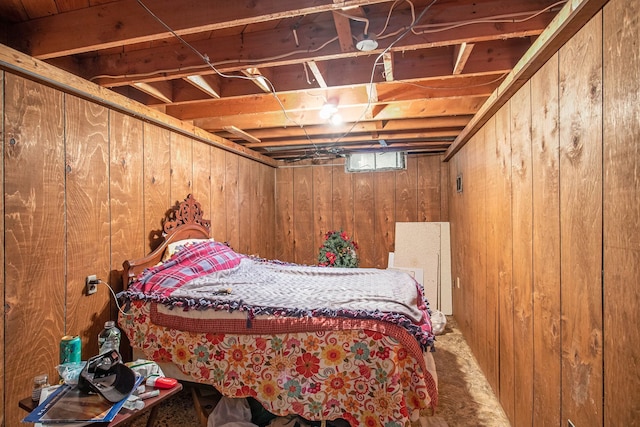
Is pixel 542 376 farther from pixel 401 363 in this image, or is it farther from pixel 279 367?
pixel 279 367

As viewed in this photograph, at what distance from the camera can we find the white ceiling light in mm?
1490

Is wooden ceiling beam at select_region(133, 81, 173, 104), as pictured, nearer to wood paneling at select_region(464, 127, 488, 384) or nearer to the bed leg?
the bed leg

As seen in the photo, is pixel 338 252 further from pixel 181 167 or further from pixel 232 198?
pixel 181 167

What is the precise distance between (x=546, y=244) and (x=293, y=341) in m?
1.32

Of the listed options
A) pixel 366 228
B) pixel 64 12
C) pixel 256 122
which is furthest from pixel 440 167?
pixel 64 12

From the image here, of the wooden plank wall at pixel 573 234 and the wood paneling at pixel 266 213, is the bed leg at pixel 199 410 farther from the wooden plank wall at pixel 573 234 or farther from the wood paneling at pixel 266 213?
the wood paneling at pixel 266 213

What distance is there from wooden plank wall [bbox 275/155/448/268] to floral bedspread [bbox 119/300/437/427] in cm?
288

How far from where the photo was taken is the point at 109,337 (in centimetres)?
185

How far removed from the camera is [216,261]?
2.61 m

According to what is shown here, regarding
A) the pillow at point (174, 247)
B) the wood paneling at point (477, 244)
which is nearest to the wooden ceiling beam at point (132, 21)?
the pillow at point (174, 247)

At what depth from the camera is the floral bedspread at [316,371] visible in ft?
5.14

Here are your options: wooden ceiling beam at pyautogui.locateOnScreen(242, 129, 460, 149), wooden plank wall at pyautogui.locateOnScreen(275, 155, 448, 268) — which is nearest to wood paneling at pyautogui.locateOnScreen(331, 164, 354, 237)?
wooden plank wall at pyautogui.locateOnScreen(275, 155, 448, 268)

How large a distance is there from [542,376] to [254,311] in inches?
57.2

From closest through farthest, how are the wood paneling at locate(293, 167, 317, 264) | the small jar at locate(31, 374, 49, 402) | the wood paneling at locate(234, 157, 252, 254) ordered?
the small jar at locate(31, 374, 49, 402)
the wood paneling at locate(234, 157, 252, 254)
the wood paneling at locate(293, 167, 317, 264)
